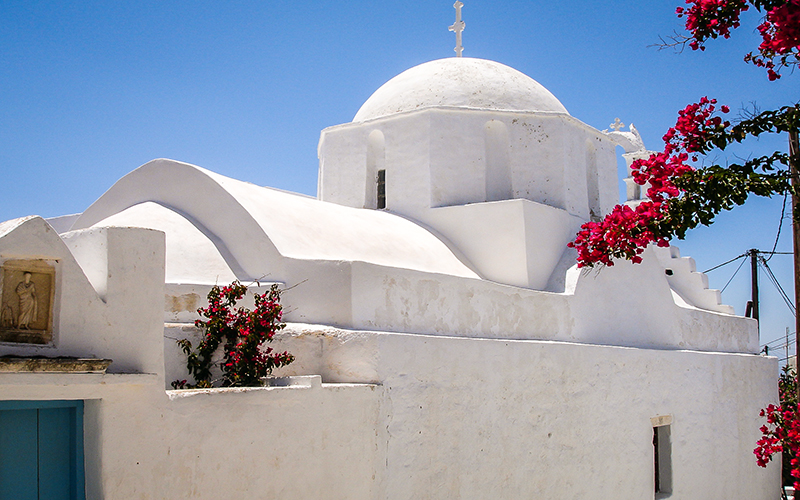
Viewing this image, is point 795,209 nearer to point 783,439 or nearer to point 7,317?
point 783,439

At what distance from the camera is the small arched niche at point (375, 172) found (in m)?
10.5

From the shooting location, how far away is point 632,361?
890cm

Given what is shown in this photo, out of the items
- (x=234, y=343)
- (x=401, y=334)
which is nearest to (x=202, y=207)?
(x=234, y=343)

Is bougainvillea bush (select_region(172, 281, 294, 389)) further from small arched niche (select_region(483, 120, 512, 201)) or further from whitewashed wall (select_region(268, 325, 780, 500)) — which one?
small arched niche (select_region(483, 120, 512, 201))

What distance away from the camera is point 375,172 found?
1058cm

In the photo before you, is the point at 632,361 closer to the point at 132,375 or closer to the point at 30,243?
the point at 132,375

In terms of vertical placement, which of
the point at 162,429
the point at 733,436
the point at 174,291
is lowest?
the point at 733,436

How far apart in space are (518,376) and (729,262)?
11.6 metres

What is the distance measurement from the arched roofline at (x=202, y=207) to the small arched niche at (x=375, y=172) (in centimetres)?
356

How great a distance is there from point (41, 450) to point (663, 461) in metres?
7.50

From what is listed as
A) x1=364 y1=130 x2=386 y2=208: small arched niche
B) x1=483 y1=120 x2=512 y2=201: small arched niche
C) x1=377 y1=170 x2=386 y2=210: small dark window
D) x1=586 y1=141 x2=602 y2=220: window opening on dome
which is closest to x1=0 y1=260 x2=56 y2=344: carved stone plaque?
x1=364 y1=130 x2=386 y2=208: small arched niche

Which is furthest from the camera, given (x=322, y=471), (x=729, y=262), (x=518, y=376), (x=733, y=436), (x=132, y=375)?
(x=729, y=262)

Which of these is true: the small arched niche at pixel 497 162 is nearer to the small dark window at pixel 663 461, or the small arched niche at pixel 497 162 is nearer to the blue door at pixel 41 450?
the small dark window at pixel 663 461

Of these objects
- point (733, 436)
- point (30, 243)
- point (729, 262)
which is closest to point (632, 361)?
point (733, 436)
